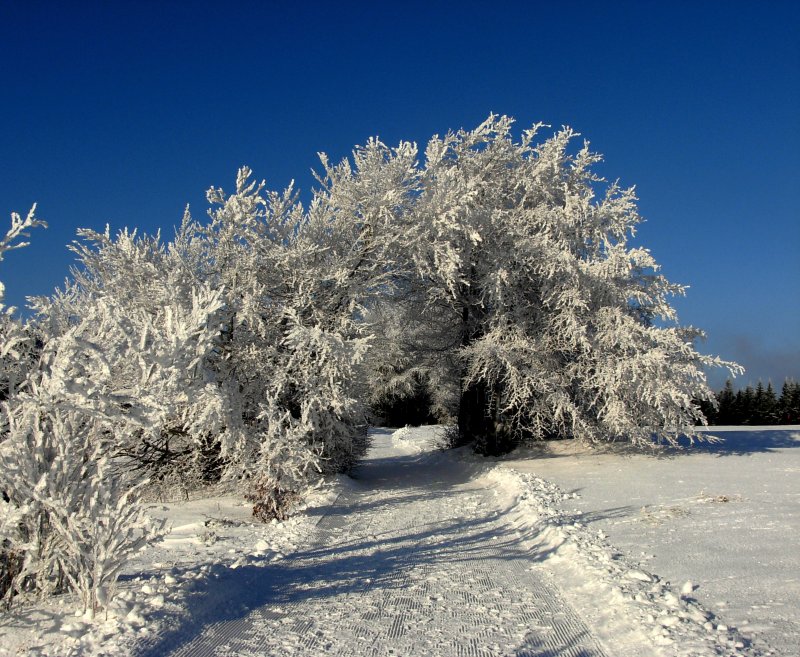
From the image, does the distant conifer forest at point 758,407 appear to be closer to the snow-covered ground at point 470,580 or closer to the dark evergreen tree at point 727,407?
the dark evergreen tree at point 727,407

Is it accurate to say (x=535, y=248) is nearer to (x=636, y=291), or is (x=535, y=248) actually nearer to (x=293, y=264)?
(x=636, y=291)

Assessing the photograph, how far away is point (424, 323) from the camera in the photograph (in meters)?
19.5

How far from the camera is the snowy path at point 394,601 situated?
4500 millimetres

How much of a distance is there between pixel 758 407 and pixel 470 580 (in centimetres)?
4777

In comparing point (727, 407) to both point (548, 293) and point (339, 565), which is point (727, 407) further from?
point (339, 565)

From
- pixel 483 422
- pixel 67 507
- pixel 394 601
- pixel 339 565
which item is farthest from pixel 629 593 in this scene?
pixel 483 422

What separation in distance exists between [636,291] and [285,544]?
11890mm

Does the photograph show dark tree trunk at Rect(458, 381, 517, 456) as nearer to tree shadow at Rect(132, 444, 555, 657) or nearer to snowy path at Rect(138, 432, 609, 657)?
tree shadow at Rect(132, 444, 555, 657)

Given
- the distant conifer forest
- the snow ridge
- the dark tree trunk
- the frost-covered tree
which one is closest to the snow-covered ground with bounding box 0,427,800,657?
the snow ridge

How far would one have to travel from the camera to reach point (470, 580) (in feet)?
20.7

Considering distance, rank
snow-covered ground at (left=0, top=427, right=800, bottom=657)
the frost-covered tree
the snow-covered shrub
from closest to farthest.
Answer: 1. snow-covered ground at (left=0, top=427, right=800, bottom=657)
2. the snow-covered shrub
3. the frost-covered tree

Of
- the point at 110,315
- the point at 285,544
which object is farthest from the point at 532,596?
the point at 110,315

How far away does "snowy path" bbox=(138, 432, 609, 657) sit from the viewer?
4.50m

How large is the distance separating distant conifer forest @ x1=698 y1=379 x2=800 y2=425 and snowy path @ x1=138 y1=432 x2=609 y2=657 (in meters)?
42.0
